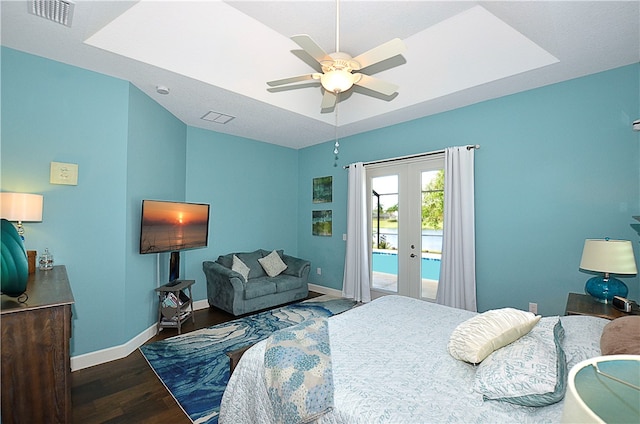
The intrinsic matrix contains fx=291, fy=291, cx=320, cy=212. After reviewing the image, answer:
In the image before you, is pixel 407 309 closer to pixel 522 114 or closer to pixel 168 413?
pixel 168 413

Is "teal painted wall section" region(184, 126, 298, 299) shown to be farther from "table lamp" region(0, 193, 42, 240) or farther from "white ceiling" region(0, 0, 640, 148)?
"table lamp" region(0, 193, 42, 240)

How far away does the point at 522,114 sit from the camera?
3396mm

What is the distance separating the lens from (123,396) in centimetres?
235

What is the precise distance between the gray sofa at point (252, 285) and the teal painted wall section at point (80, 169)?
1.36m

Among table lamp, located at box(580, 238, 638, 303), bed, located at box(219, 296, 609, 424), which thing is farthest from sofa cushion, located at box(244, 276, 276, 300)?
table lamp, located at box(580, 238, 638, 303)

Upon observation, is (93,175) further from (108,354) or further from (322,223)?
(322,223)

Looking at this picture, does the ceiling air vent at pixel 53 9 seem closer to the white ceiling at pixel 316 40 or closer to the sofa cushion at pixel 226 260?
the white ceiling at pixel 316 40

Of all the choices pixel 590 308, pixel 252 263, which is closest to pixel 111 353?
pixel 252 263

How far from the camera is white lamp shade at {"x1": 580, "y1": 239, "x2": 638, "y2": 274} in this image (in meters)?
2.32

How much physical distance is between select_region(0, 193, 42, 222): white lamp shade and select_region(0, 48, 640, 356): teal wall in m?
0.33

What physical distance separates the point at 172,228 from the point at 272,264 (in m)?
1.82

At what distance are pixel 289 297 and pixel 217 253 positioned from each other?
55.7 inches

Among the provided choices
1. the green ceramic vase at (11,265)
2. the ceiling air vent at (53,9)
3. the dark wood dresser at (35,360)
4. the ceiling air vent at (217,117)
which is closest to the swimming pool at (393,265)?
the ceiling air vent at (217,117)

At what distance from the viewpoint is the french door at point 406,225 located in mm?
4191
